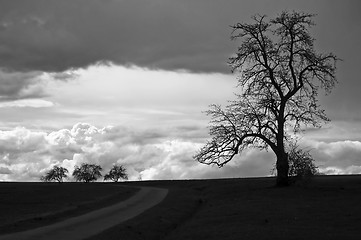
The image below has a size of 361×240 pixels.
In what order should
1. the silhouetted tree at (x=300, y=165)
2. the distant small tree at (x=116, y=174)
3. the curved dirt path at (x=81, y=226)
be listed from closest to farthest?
the curved dirt path at (x=81, y=226) < the silhouetted tree at (x=300, y=165) < the distant small tree at (x=116, y=174)

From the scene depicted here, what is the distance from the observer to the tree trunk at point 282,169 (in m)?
52.2

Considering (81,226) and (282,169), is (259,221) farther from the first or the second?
(282,169)

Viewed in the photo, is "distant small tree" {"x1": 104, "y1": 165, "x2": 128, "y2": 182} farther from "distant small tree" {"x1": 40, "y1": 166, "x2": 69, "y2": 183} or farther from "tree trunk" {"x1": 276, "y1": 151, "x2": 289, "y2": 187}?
"tree trunk" {"x1": 276, "y1": 151, "x2": 289, "y2": 187}

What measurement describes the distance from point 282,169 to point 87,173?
95.8 m

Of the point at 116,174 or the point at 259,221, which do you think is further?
the point at 116,174

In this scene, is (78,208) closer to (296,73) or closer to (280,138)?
(280,138)

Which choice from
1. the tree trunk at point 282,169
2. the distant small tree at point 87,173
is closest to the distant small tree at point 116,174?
the distant small tree at point 87,173

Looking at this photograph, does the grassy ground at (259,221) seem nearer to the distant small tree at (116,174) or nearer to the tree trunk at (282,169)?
the tree trunk at (282,169)

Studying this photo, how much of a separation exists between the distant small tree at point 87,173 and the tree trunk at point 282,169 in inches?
3713

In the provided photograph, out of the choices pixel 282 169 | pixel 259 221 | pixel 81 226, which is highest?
pixel 282 169

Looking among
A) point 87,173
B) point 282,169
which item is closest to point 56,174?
point 87,173

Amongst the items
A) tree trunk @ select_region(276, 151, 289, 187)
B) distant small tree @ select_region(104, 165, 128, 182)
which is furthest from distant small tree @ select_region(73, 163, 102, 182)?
tree trunk @ select_region(276, 151, 289, 187)

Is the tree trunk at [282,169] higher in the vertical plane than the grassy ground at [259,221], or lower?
higher

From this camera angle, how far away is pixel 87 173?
5571 inches
